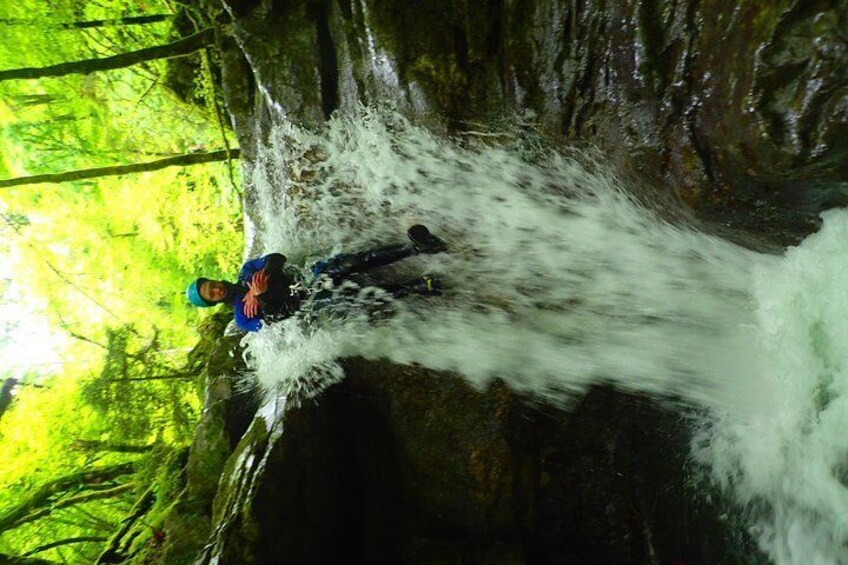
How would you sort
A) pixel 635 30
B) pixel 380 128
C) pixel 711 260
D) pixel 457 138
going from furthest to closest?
pixel 380 128 → pixel 457 138 → pixel 711 260 → pixel 635 30

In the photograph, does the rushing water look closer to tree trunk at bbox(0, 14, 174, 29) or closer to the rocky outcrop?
the rocky outcrop

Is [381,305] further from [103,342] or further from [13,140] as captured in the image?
[13,140]

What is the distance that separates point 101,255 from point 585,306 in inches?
271

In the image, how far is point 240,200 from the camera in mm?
7195

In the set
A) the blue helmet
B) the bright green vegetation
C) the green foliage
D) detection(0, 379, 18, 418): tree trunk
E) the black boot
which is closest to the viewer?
the black boot

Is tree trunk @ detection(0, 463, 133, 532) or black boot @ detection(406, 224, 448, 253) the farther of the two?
tree trunk @ detection(0, 463, 133, 532)

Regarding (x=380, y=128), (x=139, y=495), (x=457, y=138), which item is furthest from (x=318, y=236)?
(x=139, y=495)

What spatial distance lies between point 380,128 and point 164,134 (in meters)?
4.04

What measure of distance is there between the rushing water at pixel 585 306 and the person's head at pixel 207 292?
1.90 ft

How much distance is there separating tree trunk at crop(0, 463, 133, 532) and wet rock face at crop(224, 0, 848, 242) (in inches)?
200

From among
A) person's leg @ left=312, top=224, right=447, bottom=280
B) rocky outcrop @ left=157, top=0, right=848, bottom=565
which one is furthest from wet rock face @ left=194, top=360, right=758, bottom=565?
person's leg @ left=312, top=224, right=447, bottom=280

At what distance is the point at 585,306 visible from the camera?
4.10m

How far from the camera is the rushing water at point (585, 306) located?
3266 millimetres

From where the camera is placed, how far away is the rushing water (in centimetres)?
327
